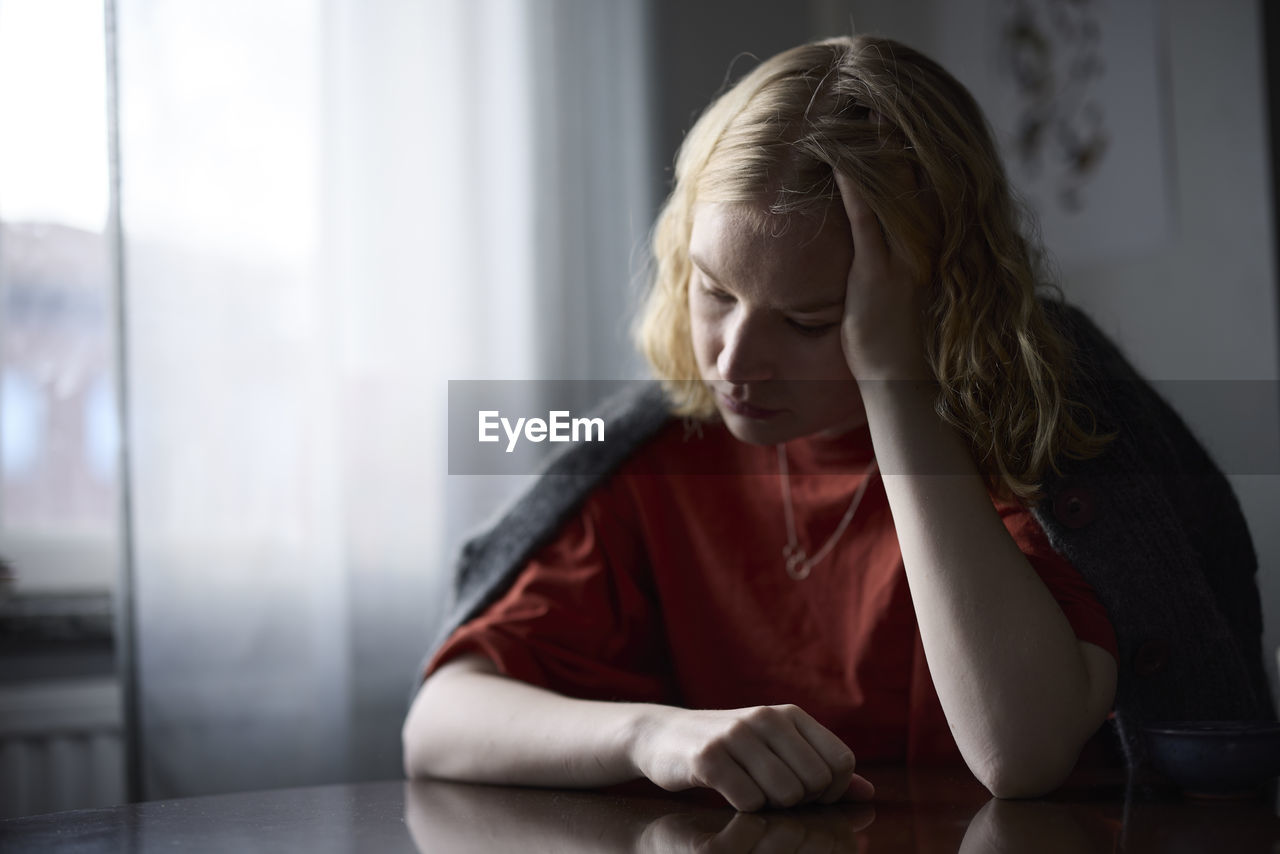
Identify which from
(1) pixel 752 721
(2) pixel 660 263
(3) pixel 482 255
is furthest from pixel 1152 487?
(3) pixel 482 255

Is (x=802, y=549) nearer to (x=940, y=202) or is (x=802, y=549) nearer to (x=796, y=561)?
(x=796, y=561)

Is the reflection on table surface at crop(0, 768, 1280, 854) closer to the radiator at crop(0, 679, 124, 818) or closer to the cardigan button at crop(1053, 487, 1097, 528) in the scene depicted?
the cardigan button at crop(1053, 487, 1097, 528)

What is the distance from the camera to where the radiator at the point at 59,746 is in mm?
1501

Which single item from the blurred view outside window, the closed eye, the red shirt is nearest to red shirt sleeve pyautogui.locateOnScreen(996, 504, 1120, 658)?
the red shirt

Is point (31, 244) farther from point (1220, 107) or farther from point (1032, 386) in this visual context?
point (1220, 107)

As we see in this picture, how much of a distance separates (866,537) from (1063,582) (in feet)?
0.69

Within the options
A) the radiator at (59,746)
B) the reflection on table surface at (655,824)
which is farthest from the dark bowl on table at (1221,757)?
the radiator at (59,746)

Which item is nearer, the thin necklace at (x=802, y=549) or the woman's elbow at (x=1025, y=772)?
the woman's elbow at (x=1025, y=772)

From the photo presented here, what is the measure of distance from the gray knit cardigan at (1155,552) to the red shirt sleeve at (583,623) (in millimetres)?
48

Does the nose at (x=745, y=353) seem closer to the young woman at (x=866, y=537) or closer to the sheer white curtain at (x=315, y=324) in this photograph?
the young woman at (x=866, y=537)

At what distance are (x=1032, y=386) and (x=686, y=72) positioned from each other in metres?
1.43

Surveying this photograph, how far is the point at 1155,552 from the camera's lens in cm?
77

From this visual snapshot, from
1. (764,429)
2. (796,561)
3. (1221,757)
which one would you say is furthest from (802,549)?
(1221,757)

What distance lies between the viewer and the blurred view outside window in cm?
154
